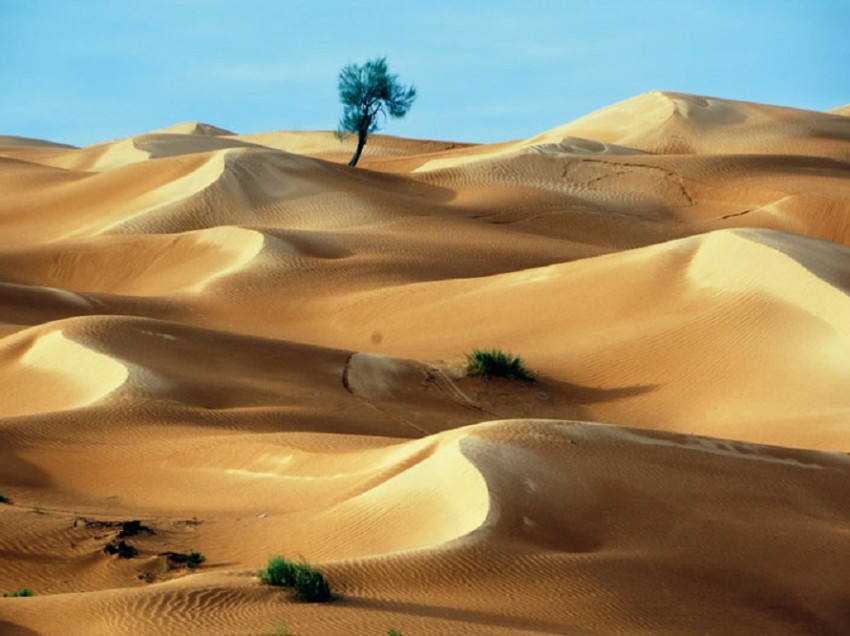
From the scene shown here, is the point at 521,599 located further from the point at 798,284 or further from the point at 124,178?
the point at 124,178

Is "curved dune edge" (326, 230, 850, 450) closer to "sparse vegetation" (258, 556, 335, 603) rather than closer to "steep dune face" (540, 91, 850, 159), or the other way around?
"sparse vegetation" (258, 556, 335, 603)

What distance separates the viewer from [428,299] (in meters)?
28.1

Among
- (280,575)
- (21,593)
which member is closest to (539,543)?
(280,575)

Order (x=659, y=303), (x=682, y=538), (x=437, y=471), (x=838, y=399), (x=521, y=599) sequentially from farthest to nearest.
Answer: (x=659, y=303), (x=838, y=399), (x=437, y=471), (x=682, y=538), (x=521, y=599)

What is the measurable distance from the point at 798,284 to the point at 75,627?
54.5 feet

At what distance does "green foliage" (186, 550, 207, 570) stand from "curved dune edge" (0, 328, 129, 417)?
6438 mm

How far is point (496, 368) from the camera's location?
22.2m

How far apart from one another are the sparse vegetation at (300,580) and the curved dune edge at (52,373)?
9551 mm

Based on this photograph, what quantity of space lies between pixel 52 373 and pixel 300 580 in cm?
1233

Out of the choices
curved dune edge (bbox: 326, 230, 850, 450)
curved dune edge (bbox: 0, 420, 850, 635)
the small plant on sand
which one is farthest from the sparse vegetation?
the small plant on sand

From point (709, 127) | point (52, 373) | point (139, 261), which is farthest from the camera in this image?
point (709, 127)

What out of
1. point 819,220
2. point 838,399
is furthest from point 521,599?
point 819,220

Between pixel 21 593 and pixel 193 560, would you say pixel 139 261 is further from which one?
pixel 21 593

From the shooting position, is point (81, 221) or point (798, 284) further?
point (81, 221)
